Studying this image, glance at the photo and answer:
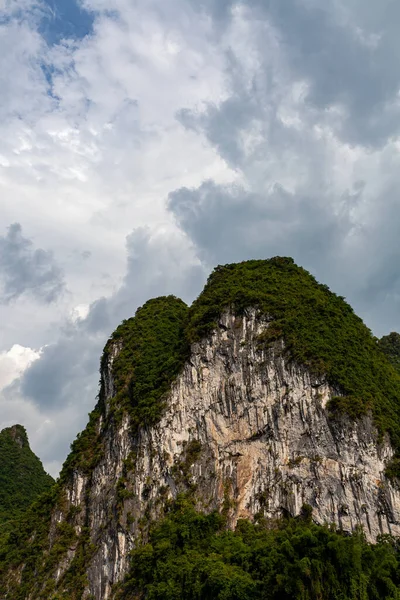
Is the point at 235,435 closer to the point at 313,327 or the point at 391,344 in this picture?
the point at 313,327

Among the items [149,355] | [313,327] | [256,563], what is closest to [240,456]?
[256,563]

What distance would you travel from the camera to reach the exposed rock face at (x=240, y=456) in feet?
104

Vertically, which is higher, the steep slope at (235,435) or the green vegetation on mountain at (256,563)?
the steep slope at (235,435)

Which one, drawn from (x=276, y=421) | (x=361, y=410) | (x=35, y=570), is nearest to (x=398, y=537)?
(x=361, y=410)

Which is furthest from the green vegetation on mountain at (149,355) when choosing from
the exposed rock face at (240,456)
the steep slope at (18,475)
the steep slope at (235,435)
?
the steep slope at (18,475)

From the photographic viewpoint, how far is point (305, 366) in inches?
1406

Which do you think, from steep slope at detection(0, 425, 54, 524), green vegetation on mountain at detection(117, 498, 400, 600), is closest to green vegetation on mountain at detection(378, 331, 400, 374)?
green vegetation on mountain at detection(117, 498, 400, 600)

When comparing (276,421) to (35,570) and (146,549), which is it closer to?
(146,549)

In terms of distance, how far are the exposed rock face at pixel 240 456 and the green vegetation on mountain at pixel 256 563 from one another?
4.21ft

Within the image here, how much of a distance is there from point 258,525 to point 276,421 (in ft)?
19.5

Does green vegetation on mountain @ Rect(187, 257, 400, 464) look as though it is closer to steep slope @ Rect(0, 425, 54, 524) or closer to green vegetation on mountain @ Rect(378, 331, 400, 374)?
green vegetation on mountain @ Rect(378, 331, 400, 374)

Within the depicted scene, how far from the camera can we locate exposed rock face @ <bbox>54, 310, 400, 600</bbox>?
104 ft

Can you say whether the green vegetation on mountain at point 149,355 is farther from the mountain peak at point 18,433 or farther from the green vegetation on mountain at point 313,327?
the mountain peak at point 18,433

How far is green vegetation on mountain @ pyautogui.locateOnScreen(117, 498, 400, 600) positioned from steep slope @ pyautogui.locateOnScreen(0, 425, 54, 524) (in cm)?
3484
